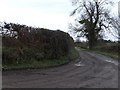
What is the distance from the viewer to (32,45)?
2103 centimetres

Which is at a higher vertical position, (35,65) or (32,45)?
(32,45)

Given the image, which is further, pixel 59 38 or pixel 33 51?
pixel 59 38

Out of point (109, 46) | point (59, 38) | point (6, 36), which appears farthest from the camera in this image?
point (109, 46)

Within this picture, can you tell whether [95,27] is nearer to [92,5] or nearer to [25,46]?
[92,5]

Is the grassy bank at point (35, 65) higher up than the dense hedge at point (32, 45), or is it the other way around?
the dense hedge at point (32, 45)

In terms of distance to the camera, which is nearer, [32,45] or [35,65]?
[35,65]

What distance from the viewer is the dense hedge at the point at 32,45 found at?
18.4 meters

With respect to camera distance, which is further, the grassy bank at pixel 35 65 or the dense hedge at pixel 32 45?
the dense hedge at pixel 32 45

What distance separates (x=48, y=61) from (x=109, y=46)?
35.7 meters

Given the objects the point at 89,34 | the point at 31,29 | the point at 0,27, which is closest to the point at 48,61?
the point at 31,29

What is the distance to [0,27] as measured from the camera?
19.6 m

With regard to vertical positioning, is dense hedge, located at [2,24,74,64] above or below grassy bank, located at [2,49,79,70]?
above

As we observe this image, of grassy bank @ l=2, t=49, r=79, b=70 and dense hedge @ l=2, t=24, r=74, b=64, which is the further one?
dense hedge @ l=2, t=24, r=74, b=64

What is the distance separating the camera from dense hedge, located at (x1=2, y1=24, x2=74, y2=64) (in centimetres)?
1836
